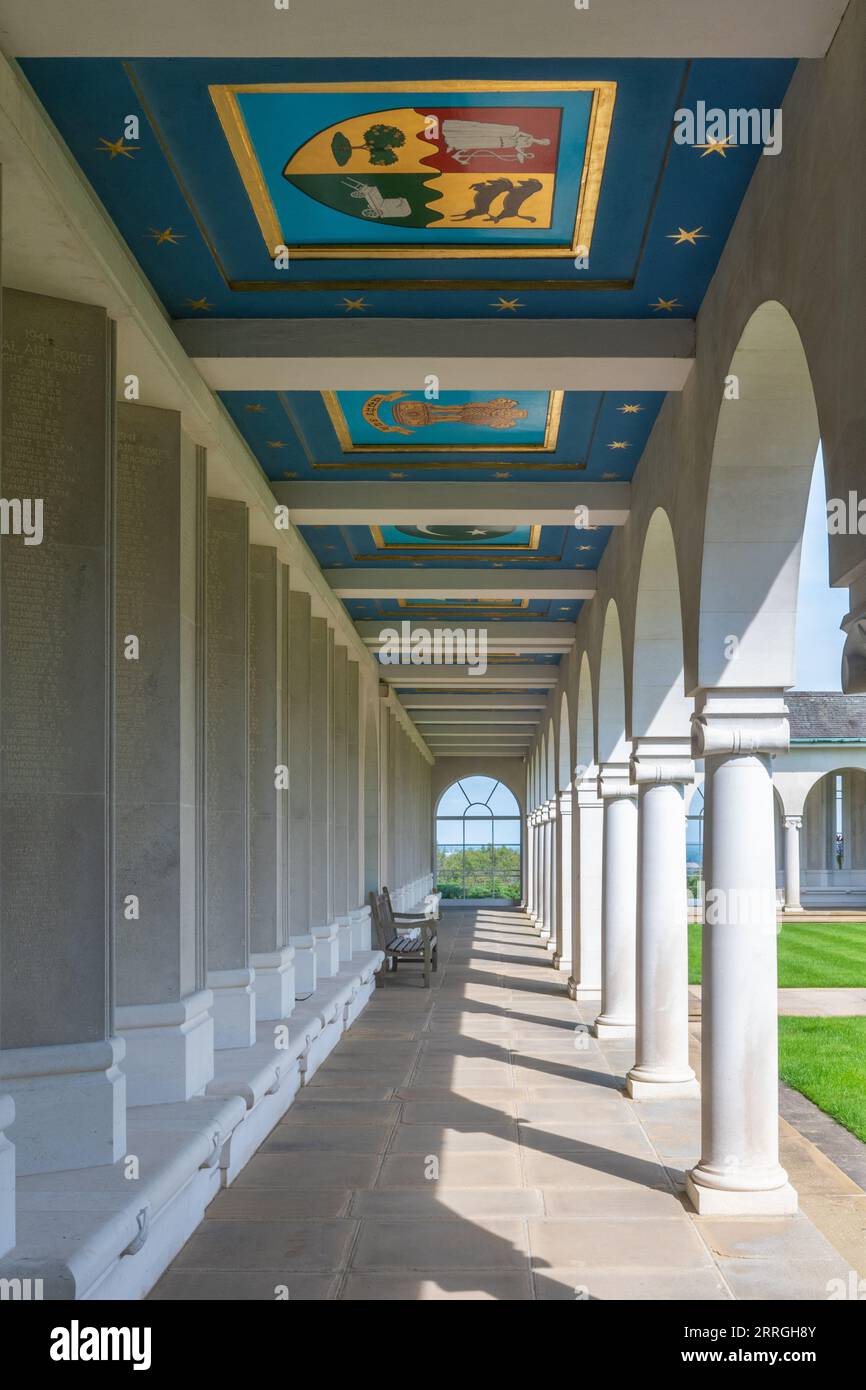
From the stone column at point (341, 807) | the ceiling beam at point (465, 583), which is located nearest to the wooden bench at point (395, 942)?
the stone column at point (341, 807)

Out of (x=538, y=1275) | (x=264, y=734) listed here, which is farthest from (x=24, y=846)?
(x=264, y=734)

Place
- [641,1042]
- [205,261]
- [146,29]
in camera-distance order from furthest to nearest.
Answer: [641,1042]
[205,261]
[146,29]

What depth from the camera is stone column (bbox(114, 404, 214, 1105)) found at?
8609 mm

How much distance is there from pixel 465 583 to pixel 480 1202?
30.7ft

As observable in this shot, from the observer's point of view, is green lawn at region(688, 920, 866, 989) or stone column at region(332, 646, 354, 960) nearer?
stone column at region(332, 646, 354, 960)

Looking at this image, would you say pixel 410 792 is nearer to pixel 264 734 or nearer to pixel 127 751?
pixel 264 734

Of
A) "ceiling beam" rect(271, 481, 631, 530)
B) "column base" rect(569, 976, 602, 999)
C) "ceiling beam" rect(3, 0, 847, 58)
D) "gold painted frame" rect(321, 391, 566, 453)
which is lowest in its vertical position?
"column base" rect(569, 976, 602, 999)

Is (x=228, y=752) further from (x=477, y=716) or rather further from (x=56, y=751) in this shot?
(x=477, y=716)

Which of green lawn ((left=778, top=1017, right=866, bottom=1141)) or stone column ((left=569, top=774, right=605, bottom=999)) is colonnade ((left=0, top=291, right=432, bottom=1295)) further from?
stone column ((left=569, top=774, right=605, bottom=999))

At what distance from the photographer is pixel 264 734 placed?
507 inches

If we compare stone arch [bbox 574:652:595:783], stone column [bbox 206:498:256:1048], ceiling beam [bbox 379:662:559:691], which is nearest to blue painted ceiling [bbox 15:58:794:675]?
stone column [bbox 206:498:256:1048]

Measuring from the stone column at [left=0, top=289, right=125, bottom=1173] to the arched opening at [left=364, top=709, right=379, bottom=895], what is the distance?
17.5 meters

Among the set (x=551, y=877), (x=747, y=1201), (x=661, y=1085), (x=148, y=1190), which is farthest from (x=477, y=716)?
(x=148, y=1190)

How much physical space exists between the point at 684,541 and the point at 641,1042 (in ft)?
16.2
